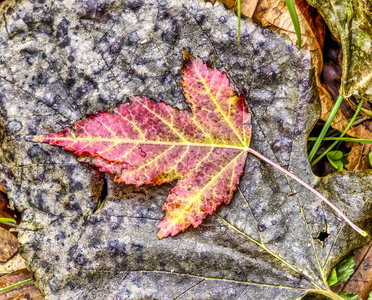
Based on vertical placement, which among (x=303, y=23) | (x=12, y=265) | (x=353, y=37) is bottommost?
(x=12, y=265)

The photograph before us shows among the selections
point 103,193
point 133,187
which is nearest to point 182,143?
point 133,187

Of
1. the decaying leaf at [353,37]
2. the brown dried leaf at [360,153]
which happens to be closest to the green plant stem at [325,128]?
the decaying leaf at [353,37]

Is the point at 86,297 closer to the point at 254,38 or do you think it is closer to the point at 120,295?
the point at 120,295

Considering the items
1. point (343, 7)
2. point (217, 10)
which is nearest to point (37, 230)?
point (217, 10)

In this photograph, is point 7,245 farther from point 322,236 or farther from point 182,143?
point 322,236

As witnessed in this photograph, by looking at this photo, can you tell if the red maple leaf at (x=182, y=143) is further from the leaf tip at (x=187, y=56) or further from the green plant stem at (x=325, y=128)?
the green plant stem at (x=325, y=128)

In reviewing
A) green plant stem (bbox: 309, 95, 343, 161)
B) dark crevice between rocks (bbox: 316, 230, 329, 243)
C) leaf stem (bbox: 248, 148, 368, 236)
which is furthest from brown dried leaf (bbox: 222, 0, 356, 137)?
dark crevice between rocks (bbox: 316, 230, 329, 243)

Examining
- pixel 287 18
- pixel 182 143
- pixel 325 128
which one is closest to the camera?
pixel 182 143
